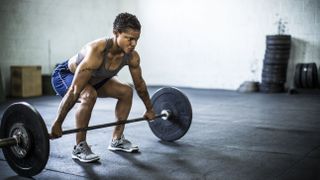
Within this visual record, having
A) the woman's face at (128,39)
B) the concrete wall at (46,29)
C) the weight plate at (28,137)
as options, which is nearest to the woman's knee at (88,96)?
the woman's face at (128,39)

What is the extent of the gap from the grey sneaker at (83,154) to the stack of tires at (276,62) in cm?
545

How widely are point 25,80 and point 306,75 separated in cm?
486

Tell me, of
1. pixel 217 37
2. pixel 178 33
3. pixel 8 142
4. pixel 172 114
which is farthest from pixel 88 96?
pixel 178 33

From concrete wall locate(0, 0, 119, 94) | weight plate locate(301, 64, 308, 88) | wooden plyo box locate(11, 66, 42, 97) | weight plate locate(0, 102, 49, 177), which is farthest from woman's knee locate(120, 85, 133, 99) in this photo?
weight plate locate(301, 64, 308, 88)

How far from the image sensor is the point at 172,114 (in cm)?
316

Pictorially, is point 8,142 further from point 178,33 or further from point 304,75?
point 178,33

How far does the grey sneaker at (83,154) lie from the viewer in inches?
101

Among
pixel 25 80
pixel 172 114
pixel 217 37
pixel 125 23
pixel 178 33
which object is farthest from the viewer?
pixel 178 33

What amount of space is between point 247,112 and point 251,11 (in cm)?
337

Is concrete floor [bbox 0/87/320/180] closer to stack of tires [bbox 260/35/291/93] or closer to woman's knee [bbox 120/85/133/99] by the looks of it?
woman's knee [bbox 120/85/133/99]

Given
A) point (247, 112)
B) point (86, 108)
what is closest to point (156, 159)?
point (86, 108)

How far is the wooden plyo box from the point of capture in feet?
20.9

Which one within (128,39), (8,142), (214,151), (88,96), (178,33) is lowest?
(214,151)

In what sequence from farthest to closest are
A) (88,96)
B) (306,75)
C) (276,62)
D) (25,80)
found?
(276,62) < (306,75) < (25,80) < (88,96)
